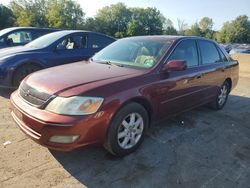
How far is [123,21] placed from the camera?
82.4 m

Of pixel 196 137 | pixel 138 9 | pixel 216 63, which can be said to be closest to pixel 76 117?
pixel 196 137

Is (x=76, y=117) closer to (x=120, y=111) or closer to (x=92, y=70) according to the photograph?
(x=120, y=111)

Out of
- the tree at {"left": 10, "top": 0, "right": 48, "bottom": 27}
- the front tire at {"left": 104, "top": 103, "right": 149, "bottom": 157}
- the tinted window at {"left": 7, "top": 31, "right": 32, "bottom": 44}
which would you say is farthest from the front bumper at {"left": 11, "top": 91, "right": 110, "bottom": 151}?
the tree at {"left": 10, "top": 0, "right": 48, "bottom": 27}

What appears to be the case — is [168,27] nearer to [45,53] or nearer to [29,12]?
[29,12]

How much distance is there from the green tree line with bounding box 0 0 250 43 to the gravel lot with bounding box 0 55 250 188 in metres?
55.4

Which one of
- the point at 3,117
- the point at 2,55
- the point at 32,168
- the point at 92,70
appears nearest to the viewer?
the point at 32,168

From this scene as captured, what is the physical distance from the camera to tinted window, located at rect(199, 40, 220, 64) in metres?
4.98

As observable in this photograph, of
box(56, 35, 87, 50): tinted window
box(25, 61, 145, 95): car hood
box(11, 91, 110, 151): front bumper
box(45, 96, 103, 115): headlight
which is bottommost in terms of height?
box(11, 91, 110, 151): front bumper

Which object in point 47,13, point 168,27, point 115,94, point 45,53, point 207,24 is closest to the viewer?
point 115,94

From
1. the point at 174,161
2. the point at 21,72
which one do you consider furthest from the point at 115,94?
the point at 21,72

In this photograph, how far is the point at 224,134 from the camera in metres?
4.48

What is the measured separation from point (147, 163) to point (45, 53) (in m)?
4.03

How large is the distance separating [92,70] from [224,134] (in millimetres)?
2495

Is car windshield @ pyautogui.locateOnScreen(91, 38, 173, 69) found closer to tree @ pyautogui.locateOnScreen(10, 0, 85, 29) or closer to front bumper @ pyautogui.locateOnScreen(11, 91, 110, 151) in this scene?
front bumper @ pyautogui.locateOnScreen(11, 91, 110, 151)
